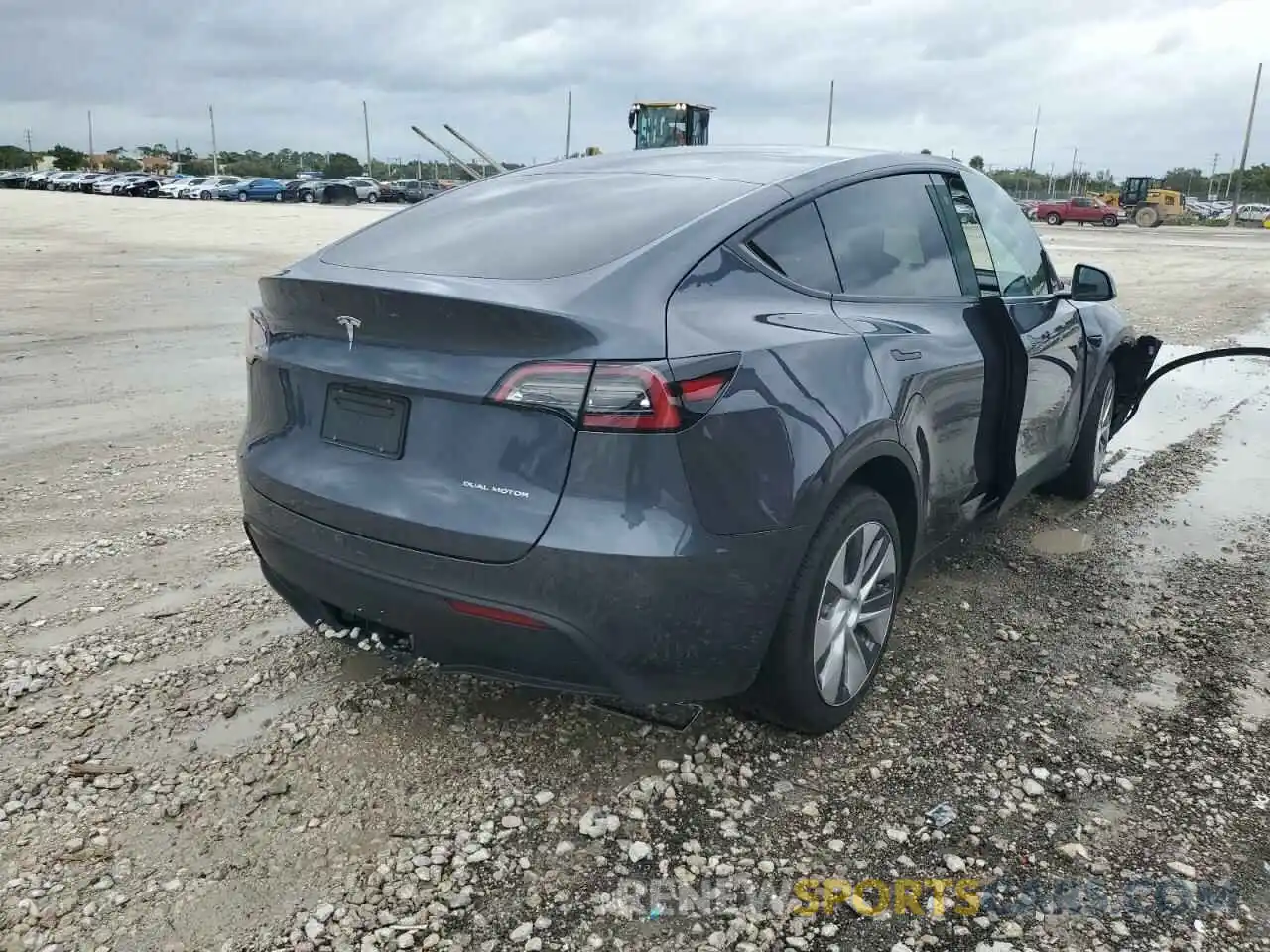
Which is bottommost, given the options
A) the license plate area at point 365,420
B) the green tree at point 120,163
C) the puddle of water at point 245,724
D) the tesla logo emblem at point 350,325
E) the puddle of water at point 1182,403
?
the puddle of water at point 245,724

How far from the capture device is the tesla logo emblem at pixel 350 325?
270 centimetres

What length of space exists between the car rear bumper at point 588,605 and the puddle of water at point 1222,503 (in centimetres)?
302

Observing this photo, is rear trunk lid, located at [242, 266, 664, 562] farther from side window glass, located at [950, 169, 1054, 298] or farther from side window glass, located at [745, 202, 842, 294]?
side window glass, located at [950, 169, 1054, 298]

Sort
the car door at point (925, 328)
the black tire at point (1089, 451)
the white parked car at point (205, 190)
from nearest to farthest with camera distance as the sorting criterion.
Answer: the car door at point (925, 328)
the black tire at point (1089, 451)
the white parked car at point (205, 190)

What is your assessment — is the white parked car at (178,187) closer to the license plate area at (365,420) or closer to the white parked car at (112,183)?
the white parked car at (112,183)

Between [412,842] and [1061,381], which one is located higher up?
[1061,381]

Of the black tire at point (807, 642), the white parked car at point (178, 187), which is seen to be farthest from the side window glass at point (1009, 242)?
the white parked car at point (178, 187)

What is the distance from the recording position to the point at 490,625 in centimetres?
253

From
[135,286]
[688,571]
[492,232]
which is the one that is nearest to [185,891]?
[688,571]

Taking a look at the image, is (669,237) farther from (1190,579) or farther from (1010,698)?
(1190,579)

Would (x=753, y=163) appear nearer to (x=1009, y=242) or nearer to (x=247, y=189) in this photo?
(x=1009, y=242)

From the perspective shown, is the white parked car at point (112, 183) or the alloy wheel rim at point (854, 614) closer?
the alloy wheel rim at point (854, 614)

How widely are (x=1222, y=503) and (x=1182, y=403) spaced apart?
289cm

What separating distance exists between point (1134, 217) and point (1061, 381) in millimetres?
52780
